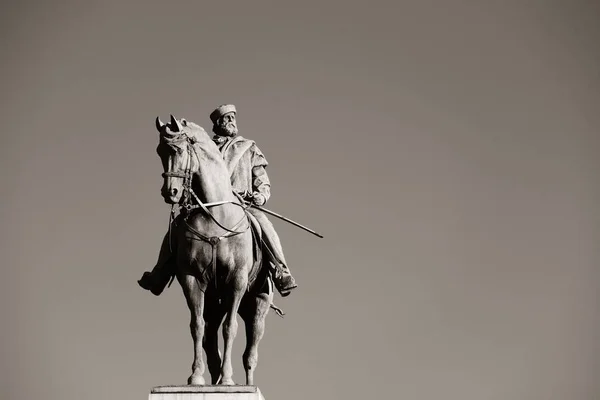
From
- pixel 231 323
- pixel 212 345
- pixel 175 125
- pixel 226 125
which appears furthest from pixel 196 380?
pixel 226 125

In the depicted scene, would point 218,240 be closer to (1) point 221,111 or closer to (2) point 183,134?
(2) point 183,134

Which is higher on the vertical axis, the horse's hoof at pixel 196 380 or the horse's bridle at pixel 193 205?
the horse's bridle at pixel 193 205

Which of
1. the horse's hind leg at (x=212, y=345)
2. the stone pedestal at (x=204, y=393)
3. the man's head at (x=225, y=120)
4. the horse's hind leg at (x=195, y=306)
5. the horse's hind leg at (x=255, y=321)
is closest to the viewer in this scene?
the stone pedestal at (x=204, y=393)

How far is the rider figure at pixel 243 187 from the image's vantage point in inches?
824

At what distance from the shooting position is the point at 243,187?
21516 millimetres

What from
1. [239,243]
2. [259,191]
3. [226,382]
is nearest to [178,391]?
[226,382]

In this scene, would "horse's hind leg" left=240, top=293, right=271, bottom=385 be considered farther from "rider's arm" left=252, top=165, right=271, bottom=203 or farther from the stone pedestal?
the stone pedestal

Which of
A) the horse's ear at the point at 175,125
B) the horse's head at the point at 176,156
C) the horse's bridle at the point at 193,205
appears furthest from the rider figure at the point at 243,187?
the horse's ear at the point at 175,125

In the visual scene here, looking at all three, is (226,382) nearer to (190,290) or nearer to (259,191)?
(190,290)

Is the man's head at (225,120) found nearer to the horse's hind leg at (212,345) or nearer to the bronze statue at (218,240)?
the bronze statue at (218,240)

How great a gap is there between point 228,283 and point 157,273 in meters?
1.06

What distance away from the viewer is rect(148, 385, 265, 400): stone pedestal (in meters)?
19.5

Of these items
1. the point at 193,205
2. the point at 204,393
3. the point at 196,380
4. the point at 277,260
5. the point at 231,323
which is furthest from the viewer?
the point at 277,260

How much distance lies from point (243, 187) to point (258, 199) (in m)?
0.25
